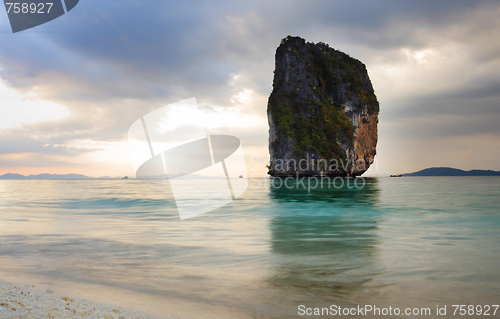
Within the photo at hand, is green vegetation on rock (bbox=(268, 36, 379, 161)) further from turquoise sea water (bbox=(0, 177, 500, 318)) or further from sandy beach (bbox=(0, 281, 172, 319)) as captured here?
Result: sandy beach (bbox=(0, 281, 172, 319))

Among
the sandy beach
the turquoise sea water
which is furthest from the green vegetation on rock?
the sandy beach

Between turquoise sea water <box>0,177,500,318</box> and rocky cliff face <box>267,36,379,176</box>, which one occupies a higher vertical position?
rocky cliff face <box>267,36,379,176</box>

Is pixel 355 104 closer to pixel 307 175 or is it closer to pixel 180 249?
pixel 307 175

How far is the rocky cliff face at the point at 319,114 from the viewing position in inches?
2682

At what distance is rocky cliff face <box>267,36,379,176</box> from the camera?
2682 inches

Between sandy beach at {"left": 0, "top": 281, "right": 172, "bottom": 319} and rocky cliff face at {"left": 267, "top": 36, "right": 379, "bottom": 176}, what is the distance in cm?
6544

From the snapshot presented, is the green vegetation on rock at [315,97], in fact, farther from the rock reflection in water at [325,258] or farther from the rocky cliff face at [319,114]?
the rock reflection in water at [325,258]

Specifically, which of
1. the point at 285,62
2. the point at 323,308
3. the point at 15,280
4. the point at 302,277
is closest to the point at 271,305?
the point at 323,308

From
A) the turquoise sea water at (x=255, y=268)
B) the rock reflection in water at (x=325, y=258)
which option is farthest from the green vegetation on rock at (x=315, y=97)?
the turquoise sea water at (x=255, y=268)

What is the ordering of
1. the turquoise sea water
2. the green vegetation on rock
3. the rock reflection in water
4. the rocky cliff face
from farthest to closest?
the green vegetation on rock < the rocky cliff face < the rock reflection in water < the turquoise sea water

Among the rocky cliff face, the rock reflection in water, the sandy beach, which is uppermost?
the rocky cliff face

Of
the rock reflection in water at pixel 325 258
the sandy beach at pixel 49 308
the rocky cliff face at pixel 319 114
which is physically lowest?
the rock reflection in water at pixel 325 258

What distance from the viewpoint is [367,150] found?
7919 centimetres

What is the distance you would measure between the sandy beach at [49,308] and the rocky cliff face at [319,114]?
6544 cm
